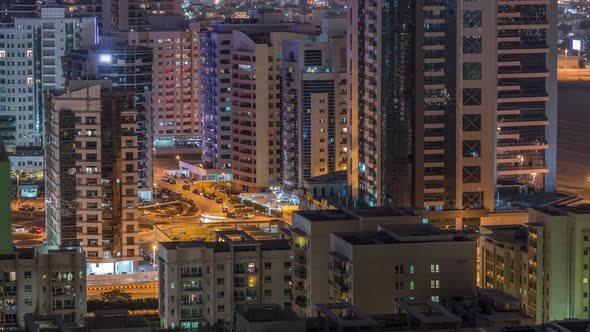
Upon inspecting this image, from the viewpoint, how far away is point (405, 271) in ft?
82.3

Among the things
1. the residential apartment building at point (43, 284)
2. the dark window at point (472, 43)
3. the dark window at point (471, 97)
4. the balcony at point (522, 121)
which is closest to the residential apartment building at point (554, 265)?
the residential apartment building at point (43, 284)

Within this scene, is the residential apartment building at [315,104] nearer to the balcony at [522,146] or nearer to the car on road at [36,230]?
the car on road at [36,230]

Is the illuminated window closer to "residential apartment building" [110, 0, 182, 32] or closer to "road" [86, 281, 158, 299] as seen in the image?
"road" [86, 281, 158, 299]

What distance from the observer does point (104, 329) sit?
2088 cm

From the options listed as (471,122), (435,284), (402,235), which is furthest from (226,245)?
(471,122)

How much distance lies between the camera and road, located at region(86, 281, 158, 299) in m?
34.3

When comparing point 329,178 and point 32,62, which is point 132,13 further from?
point 329,178

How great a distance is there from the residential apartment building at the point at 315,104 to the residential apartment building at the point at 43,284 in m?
14.4

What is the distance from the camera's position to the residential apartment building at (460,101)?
3578 cm

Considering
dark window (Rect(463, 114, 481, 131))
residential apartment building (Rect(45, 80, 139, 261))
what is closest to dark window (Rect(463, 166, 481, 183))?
dark window (Rect(463, 114, 481, 131))

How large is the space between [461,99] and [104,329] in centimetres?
1608

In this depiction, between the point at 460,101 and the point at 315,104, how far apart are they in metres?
8.37

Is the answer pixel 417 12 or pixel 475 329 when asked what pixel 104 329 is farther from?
pixel 417 12

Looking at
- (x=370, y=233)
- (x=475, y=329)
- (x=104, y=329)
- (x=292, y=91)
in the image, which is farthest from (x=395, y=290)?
(x=292, y=91)
